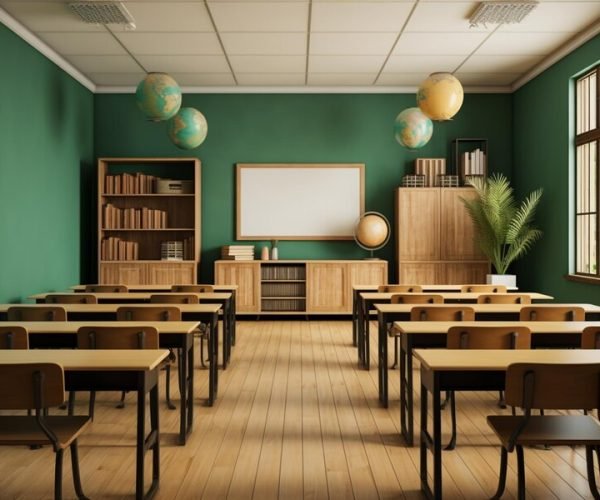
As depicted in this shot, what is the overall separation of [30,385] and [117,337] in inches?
43.2

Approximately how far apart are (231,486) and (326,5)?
484cm

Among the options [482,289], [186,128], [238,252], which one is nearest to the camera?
[482,289]

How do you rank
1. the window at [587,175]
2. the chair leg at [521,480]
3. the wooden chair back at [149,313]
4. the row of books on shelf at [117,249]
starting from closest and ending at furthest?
1. the chair leg at [521,480]
2. the wooden chair back at [149,313]
3. the window at [587,175]
4. the row of books on shelf at [117,249]

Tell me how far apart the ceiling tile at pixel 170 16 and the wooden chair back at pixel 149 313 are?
10.9 feet

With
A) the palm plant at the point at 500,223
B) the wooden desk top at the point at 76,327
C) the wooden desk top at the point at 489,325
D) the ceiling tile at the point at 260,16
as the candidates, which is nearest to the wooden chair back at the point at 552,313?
the wooden desk top at the point at 489,325

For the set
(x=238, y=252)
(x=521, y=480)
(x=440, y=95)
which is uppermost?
(x=440, y=95)

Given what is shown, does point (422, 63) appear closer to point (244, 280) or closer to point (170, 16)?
point (170, 16)

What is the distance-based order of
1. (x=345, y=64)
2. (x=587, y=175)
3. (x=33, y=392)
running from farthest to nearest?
(x=345, y=64) < (x=587, y=175) < (x=33, y=392)

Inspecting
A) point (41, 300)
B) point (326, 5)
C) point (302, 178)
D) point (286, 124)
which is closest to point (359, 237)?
point (302, 178)

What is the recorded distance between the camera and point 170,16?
6625 millimetres

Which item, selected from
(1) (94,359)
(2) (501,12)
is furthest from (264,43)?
(1) (94,359)

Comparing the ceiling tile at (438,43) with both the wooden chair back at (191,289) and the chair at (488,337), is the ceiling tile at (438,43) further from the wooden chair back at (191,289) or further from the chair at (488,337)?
the chair at (488,337)

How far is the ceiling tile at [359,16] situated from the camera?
6332mm

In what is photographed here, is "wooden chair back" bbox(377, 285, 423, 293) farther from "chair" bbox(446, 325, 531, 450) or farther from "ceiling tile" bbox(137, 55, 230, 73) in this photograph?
"ceiling tile" bbox(137, 55, 230, 73)
